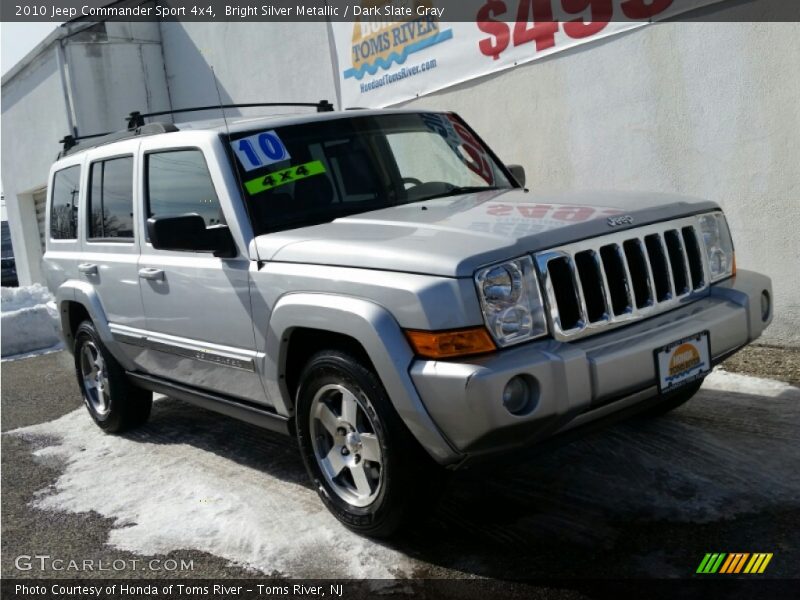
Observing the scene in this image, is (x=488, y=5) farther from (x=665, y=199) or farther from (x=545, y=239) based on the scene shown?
(x=545, y=239)

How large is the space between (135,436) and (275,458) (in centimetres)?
133

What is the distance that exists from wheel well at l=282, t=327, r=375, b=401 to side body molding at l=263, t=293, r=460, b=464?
110 mm

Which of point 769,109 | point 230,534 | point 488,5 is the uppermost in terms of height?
point 488,5

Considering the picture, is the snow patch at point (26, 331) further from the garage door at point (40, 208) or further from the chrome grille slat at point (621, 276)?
the chrome grille slat at point (621, 276)

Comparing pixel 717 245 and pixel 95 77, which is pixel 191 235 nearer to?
pixel 717 245

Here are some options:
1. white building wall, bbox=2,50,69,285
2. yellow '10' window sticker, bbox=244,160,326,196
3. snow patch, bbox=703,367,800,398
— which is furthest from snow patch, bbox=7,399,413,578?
white building wall, bbox=2,50,69,285

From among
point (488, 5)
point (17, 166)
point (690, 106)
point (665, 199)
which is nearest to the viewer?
point (665, 199)

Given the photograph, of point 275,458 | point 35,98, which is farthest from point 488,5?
point 35,98

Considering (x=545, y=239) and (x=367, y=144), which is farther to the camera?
(x=367, y=144)

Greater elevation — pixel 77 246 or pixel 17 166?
pixel 17 166

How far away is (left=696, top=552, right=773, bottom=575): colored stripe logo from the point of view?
3172mm

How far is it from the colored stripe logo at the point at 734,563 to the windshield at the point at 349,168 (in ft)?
7.26

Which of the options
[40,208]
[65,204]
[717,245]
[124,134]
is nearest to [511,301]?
[717,245]

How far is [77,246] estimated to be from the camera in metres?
5.86
